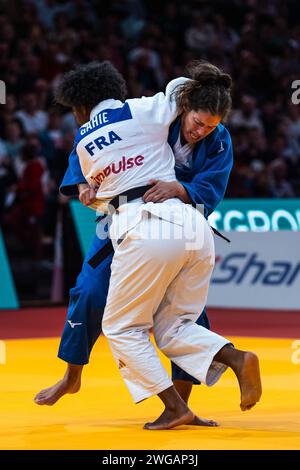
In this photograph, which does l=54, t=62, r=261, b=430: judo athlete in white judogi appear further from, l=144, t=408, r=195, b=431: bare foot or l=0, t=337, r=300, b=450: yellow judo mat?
l=0, t=337, r=300, b=450: yellow judo mat

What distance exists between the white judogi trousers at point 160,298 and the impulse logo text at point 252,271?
232 inches

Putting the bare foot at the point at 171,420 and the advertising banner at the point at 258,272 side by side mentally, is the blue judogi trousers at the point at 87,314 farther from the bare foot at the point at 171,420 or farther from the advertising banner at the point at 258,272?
the advertising banner at the point at 258,272

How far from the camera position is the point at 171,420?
14.2ft

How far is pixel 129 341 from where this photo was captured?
14.3ft

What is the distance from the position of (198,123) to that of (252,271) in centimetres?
621

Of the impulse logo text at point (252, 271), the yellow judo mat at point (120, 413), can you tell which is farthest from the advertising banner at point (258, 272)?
the yellow judo mat at point (120, 413)

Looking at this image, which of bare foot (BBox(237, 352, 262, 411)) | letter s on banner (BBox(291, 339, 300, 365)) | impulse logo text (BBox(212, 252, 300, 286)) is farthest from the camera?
impulse logo text (BBox(212, 252, 300, 286))

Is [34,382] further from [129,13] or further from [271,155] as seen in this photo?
[129,13]

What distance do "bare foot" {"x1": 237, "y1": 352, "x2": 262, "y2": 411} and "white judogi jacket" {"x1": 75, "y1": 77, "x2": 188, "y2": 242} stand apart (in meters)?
0.77

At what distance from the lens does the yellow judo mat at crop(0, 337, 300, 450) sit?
400 cm

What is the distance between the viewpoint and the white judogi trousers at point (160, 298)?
14.1 ft

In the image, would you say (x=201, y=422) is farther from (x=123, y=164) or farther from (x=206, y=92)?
(x=206, y=92)

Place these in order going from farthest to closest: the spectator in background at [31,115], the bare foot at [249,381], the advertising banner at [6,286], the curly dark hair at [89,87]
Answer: the spectator in background at [31,115], the advertising banner at [6,286], the curly dark hair at [89,87], the bare foot at [249,381]

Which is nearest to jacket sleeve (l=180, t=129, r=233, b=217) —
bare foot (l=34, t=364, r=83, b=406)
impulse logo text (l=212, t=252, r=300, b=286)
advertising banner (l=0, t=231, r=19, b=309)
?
bare foot (l=34, t=364, r=83, b=406)
